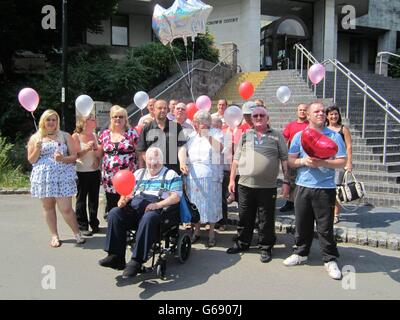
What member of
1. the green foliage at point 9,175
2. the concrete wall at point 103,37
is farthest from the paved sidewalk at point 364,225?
the concrete wall at point 103,37

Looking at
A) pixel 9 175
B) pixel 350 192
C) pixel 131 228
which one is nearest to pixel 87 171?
pixel 131 228

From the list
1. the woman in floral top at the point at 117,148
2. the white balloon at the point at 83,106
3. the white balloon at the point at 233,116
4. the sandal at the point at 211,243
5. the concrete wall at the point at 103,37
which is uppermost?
the concrete wall at the point at 103,37

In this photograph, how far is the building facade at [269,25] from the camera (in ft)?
64.3

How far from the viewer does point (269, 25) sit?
22031mm

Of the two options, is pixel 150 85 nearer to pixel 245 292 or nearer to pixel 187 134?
pixel 187 134

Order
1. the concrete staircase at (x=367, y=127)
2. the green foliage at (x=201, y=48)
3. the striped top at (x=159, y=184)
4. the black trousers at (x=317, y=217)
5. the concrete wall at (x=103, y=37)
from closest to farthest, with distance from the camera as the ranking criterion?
the black trousers at (x=317, y=217) < the striped top at (x=159, y=184) < the concrete staircase at (x=367, y=127) < the green foliage at (x=201, y=48) < the concrete wall at (x=103, y=37)

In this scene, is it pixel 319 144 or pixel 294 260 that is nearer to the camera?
pixel 319 144

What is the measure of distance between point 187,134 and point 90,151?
4.48 feet

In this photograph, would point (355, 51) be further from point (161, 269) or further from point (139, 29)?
point (161, 269)

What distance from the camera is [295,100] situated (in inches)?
466

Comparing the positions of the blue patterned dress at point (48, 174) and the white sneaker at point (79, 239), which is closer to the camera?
the blue patterned dress at point (48, 174)

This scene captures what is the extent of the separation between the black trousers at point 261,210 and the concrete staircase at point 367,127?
3126 millimetres

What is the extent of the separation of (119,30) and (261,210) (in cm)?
1789

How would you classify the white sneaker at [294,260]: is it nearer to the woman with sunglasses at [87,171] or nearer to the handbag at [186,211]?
the handbag at [186,211]
